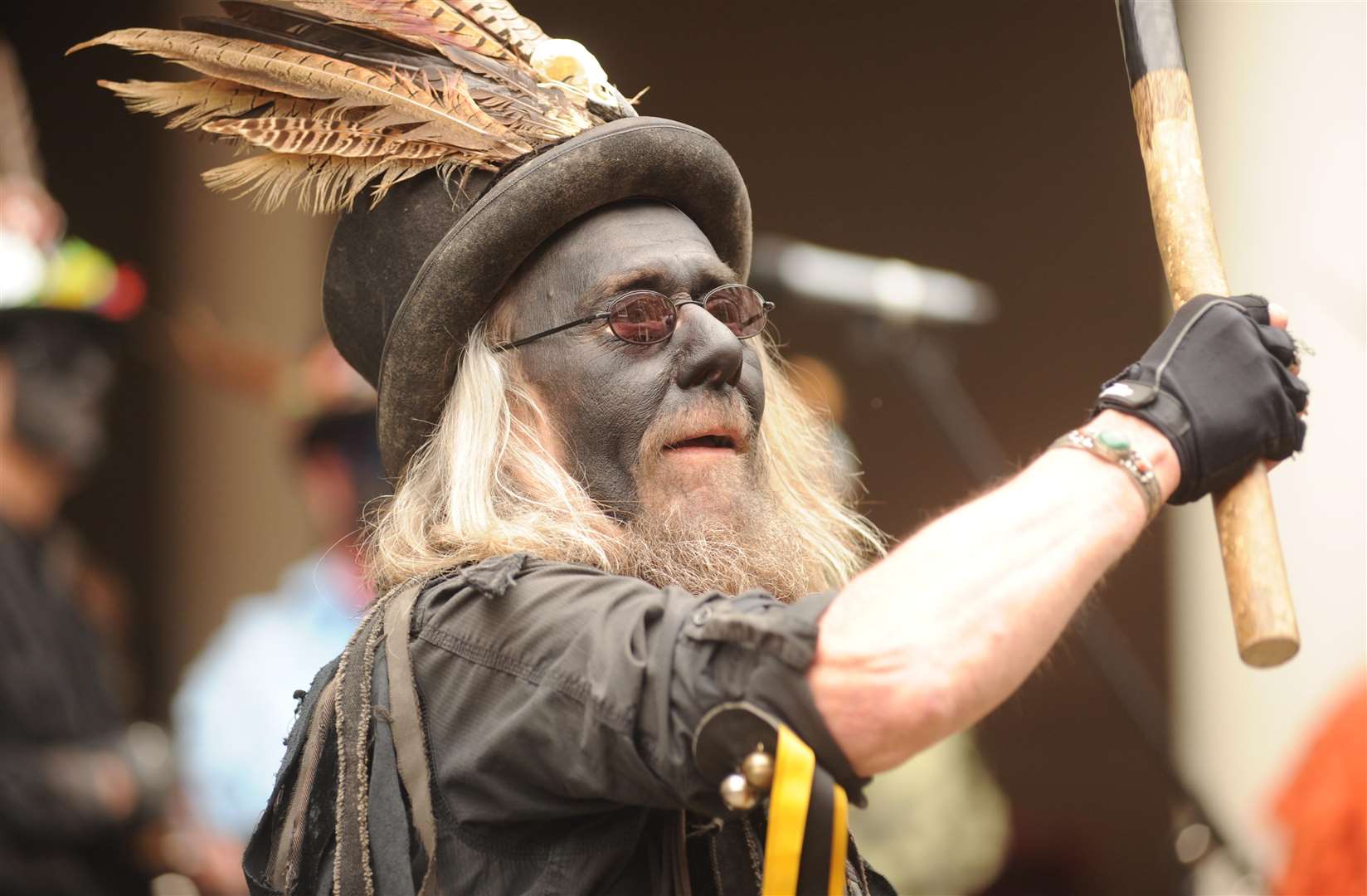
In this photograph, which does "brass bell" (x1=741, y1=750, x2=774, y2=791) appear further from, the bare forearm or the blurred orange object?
the blurred orange object

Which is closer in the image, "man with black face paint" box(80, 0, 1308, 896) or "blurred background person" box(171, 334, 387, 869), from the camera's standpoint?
"man with black face paint" box(80, 0, 1308, 896)

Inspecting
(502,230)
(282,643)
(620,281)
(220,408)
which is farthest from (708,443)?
(220,408)

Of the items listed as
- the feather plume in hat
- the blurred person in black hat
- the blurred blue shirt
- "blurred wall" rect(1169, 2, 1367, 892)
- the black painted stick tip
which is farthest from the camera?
the blurred blue shirt

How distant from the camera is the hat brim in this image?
2.20 metres

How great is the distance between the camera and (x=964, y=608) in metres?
1.51

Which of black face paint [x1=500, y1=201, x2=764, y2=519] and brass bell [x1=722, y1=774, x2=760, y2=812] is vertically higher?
black face paint [x1=500, y1=201, x2=764, y2=519]

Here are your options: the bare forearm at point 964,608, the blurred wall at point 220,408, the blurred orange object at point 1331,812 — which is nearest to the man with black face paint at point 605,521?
the bare forearm at point 964,608

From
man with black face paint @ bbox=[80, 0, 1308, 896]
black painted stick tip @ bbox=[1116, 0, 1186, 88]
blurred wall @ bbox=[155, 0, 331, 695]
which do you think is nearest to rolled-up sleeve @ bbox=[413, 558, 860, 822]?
man with black face paint @ bbox=[80, 0, 1308, 896]

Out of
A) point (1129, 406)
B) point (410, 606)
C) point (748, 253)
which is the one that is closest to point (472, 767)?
point (410, 606)

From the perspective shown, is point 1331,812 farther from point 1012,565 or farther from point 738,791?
point 738,791

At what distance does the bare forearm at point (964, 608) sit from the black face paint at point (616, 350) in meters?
0.64

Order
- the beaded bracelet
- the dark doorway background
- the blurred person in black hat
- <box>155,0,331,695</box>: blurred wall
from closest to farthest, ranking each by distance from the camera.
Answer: the beaded bracelet, the blurred person in black hat, the dark doorway background, <box>155,0,331,695</box>: blurred wall

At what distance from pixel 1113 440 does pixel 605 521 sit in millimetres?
760

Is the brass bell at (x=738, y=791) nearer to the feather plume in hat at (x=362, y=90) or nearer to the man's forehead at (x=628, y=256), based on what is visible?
the man's forehead at (x=628, y=256)
